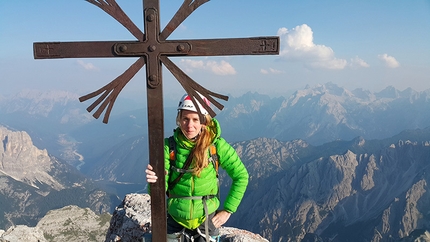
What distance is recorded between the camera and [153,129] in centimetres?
466

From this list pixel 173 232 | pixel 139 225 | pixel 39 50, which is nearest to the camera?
pixel 39 50

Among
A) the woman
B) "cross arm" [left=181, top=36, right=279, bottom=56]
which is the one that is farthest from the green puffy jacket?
"cross arm" [left=181, top=36, right=279, bottom=56]

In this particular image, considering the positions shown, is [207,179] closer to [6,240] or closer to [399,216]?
[6,240]

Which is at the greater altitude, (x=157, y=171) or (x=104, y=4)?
(x=104, y=4)

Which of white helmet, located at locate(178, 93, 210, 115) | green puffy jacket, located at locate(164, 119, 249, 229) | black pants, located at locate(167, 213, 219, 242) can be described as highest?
white helmet, located at locate(178, 93, 210, 115)

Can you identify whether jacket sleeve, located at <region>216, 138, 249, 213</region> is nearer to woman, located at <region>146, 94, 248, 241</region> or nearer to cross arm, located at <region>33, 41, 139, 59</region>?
woman, located at <region>146, 94, 248, 241</region>

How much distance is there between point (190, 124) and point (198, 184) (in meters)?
0.98

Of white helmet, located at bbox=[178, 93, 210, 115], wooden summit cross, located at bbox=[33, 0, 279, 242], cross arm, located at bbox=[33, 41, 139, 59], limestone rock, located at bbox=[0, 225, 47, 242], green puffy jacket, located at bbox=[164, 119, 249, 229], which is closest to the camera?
wooden summit cross, located at bbox=[33, 0, 279, 242]

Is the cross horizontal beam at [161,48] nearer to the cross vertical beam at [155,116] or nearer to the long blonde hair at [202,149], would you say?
the cross vertical beam at [155,116]

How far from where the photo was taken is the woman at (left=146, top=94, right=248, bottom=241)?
5.10m

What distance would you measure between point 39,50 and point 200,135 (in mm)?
2706

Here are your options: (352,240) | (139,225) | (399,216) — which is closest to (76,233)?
(139,225)

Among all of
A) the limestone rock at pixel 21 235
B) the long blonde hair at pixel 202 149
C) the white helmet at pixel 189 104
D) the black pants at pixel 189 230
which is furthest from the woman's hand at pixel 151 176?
the limestone rock at pixel 21 235

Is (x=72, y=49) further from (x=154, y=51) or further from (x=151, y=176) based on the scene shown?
(x=151, y=176)
